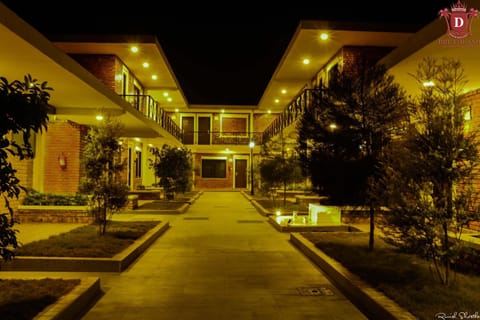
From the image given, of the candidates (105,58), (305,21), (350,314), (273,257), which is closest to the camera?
(350,314)

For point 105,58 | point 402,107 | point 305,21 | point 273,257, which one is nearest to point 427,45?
point 402,107

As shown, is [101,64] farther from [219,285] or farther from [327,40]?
[219,285]

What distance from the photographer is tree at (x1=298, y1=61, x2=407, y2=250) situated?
862 centimetres

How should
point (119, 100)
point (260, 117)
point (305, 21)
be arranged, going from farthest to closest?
point (260, 117) < point (305, 21) < point (119, 100)

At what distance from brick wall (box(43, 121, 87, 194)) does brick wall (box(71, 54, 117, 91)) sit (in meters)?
4.40

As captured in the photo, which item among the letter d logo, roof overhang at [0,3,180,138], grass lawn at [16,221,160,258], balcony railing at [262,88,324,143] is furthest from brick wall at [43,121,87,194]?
the letter d logo

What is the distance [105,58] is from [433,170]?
1820cm

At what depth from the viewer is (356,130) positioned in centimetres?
877

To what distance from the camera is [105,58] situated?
20.8 m

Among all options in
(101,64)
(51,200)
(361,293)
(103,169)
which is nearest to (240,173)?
(101,64)

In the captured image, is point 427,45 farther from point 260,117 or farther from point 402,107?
point 260,117

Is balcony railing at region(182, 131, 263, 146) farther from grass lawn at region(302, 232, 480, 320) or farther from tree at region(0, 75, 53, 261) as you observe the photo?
tree at region(0, 75, 53, 261)

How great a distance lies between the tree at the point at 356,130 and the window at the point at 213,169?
3070 cm

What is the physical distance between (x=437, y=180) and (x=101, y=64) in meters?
18.3
